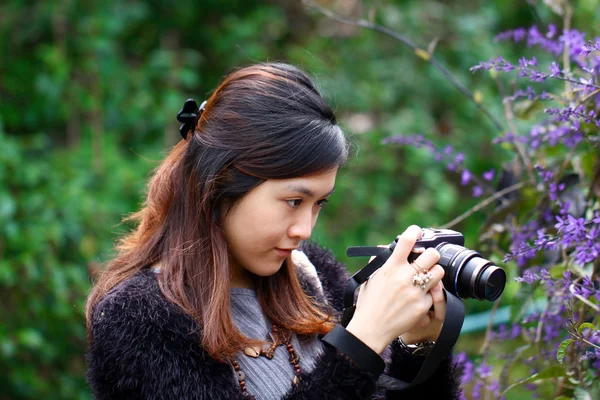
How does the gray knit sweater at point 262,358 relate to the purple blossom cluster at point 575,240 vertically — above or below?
below

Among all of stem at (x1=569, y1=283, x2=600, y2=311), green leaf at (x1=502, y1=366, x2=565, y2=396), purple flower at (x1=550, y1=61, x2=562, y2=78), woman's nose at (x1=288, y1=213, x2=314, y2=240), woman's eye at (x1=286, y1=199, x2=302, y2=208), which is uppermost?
purple flower at (x1=550, y1=61, x2=562, y2=78)

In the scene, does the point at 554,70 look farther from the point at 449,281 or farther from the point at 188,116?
the point at 188,116

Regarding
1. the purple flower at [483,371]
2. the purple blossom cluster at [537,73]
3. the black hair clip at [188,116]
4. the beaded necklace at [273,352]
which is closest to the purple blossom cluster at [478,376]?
the purple flower at [483,371]

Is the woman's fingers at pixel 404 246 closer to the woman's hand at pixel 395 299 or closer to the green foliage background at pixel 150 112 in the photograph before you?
the woman's hand at pixel 395 299

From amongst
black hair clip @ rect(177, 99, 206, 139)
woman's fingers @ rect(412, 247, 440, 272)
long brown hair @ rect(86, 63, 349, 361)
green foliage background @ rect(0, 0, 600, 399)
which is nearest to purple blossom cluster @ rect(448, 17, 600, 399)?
woman's fingers @ rect(412, 247, 440, 272)

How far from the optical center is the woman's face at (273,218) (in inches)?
55.6

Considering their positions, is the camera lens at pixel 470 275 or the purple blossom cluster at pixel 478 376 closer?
the camera lens at pixel 470 275

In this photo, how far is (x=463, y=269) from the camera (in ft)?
4.44

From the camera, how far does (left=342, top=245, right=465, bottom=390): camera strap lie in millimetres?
1373

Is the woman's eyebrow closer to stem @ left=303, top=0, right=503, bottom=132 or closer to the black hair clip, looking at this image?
the black hair clip

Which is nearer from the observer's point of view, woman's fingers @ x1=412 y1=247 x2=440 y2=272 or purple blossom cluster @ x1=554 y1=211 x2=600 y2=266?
purple blossom cluster @ x1=554 y1=211 x2=600 y2=266

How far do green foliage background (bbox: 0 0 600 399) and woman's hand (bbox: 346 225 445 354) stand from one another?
197cm

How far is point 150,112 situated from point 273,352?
2308 millimetres

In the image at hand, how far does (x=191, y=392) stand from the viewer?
4.33 ft
